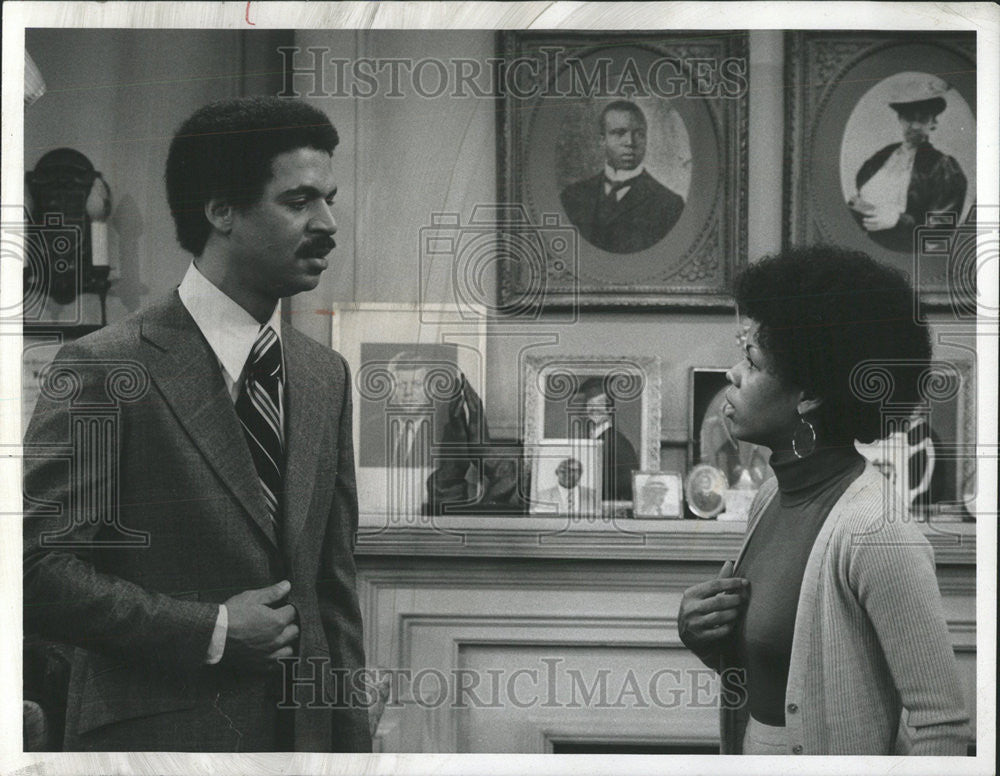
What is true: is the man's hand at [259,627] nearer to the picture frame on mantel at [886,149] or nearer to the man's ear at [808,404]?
the man's ear at [808,404]

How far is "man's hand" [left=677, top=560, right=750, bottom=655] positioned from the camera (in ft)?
Result: 6.85

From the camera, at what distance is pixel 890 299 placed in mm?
2107

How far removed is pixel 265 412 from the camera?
6.85 feet

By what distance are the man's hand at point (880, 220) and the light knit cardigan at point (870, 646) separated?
0.49 metres

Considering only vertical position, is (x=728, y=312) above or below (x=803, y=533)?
above

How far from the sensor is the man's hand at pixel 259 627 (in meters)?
2.05

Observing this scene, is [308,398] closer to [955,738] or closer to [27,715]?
[27,715]

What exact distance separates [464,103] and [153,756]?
1.46 meters

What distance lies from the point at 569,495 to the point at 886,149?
96 cm

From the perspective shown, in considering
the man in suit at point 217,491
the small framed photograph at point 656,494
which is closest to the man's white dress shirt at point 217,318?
the man in suit at point 217,491

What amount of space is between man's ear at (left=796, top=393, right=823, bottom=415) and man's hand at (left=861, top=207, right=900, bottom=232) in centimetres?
37

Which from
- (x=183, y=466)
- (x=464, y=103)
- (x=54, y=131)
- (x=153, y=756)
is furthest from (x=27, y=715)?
(x=464, y=103)

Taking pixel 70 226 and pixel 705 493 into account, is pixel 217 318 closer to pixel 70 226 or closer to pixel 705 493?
pixel 70 226

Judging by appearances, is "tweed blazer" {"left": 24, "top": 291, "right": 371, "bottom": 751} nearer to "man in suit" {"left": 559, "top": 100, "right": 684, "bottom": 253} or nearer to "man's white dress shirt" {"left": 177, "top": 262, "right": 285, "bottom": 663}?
"man's white dress shirt" {"left": 177, "top": 262, "right": 285, "bottom": 663}
